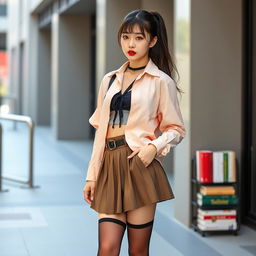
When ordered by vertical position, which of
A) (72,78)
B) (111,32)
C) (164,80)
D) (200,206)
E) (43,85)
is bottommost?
(200,206)

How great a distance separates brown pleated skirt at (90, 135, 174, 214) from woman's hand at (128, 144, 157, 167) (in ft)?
0.08

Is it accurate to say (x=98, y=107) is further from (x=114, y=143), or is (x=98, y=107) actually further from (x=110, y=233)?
(x=110, y=233)

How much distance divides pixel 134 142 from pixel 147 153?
10 centimetres

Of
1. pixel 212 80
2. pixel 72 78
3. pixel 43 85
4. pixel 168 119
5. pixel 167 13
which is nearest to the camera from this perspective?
pixel 168 119

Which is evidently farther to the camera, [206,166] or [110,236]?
[206,166]

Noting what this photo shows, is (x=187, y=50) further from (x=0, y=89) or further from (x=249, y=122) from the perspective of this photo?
(x=0, y=89)

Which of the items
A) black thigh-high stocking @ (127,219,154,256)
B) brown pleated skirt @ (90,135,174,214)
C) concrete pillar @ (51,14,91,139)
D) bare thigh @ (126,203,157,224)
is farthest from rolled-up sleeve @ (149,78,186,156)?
concrete pillar @ (51,14,91,139)

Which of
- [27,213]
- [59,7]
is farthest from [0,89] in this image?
→ [27,213]

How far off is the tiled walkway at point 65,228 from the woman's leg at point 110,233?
2.37m

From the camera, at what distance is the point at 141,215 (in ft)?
11.6

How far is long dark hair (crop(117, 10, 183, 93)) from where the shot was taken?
3521mm

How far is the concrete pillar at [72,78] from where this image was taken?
57.8ft

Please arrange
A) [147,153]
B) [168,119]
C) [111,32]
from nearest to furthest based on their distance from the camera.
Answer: [147,153]
[168,119]
[111,32]

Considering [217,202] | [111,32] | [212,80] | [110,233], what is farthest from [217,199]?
[111,32]
